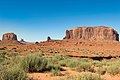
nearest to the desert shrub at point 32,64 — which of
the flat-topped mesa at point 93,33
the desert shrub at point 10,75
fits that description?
the desert shrub at point 10,75

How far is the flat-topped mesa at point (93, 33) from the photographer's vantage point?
141625mm

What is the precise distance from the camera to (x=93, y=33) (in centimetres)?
14600

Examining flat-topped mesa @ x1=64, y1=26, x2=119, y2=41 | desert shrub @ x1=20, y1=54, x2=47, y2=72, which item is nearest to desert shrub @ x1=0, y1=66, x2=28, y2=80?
desert shrub @ x1=20, y1=54, x2=47, y2=72

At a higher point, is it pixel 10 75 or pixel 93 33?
pixel 93 33

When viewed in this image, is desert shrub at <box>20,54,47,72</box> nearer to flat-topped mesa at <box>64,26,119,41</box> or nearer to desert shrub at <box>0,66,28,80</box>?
desert shrub at <box>0,66,28,80</box>

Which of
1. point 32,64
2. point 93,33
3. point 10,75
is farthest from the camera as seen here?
point 93,33

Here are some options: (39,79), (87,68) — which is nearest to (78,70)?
(87,68)

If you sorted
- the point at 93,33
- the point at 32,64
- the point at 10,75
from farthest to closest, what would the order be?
the point at 93,33 < the point at 32,64 < the point at 10,75

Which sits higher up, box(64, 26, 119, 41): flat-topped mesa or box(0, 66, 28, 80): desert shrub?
box(64, 26, 119, 41): flat-topped mesa

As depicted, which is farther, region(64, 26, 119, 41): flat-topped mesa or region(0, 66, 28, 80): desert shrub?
region(64, 26, 119, 41): flat-topped mesa

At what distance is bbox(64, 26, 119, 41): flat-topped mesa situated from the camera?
465ft

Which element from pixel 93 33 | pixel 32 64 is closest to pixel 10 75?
pixel 32 64

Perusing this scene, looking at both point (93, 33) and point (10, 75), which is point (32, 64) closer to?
point (10, 75)

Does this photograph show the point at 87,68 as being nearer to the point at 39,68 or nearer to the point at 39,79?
the point at 39,68
